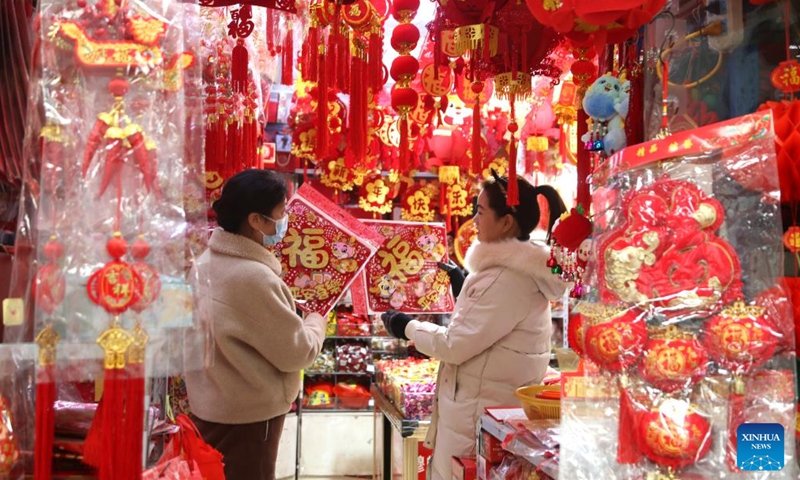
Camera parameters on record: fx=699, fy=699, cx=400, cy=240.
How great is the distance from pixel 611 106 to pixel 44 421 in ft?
4.01

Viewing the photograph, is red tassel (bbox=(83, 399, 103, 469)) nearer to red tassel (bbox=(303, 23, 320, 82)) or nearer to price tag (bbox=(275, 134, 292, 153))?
red tassel (bbox=(303, 23, 320, 82))

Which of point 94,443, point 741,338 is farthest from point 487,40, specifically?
point 94,443

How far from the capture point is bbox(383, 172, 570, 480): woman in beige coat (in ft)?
8.07

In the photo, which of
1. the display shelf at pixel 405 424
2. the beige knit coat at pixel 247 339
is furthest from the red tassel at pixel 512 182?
the display shelf at pixel 405 424

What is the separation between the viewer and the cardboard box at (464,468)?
2207mm

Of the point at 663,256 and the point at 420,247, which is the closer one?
the point at 663,256

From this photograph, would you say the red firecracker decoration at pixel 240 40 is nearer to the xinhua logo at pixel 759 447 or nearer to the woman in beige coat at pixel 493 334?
the woman in beige coat at pixel 493 334

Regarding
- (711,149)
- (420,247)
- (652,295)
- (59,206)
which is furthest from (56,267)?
(420,247)

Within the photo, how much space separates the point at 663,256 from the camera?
106 centimetres

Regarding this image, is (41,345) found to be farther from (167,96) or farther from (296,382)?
(296,382)

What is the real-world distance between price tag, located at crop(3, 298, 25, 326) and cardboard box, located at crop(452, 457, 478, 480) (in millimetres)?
1480

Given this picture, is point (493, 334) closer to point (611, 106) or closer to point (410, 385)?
point (410, 385)

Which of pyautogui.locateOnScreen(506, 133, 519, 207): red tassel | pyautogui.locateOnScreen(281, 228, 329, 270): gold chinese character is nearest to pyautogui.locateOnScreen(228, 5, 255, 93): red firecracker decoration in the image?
pyautogui.locateOnScreen(281, 228, 329, 270): gold chinese character

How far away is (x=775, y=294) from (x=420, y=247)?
8.58ft
